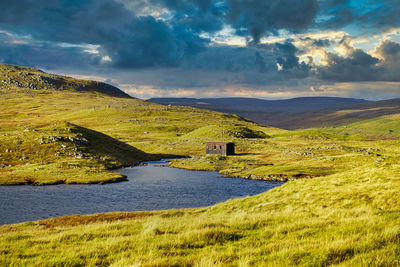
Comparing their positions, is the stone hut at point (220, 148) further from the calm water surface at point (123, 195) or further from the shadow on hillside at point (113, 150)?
the calm water surface at point (123, 195)

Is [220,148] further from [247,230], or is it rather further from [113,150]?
[247,230]

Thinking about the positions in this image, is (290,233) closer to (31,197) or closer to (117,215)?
(117,215)

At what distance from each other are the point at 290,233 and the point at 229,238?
280cm

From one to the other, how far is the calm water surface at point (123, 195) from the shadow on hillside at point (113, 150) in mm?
31876

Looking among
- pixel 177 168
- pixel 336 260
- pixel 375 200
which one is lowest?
pixel 177 168

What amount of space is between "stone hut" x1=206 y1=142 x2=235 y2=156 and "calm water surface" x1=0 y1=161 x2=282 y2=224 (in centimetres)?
3888

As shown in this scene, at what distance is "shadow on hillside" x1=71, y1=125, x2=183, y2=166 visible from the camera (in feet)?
376

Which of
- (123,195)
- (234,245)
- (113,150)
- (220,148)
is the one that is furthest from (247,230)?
(113,150)

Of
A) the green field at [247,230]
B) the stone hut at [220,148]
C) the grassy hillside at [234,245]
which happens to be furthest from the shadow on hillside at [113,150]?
the grassy hillside at [234,245]

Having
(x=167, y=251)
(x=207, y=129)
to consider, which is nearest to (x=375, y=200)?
(x=167, y=251)

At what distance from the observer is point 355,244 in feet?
38.2

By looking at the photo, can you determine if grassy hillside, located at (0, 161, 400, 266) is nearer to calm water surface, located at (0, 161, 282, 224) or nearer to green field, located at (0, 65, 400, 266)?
green field, located at (0, 65, 400, 266)

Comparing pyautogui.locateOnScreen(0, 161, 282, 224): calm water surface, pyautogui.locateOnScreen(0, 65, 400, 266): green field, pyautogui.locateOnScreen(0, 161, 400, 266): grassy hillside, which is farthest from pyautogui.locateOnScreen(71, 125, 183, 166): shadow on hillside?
pyautogui.locateOnScreen(0, 161, 400, 266): grassy hillside

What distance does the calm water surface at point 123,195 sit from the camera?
5143cm
